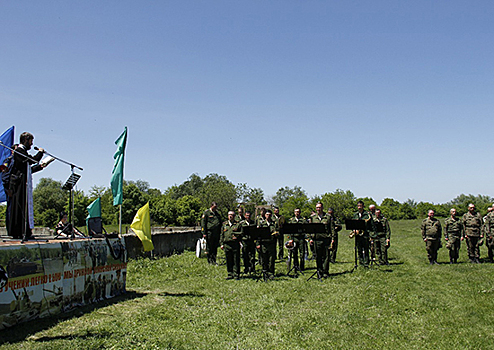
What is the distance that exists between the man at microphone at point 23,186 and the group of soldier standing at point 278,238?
6.26 meters

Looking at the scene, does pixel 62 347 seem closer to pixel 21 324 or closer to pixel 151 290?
pixel 21 324

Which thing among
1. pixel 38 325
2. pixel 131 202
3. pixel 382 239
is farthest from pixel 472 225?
pixel 131 202

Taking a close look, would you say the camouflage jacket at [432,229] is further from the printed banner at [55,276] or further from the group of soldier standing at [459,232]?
the printed banner at [55,276]

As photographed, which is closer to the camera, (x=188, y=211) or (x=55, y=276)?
(x=55, y=276)

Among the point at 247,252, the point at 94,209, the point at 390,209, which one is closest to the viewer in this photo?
the point at 94,209

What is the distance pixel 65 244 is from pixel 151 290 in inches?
139

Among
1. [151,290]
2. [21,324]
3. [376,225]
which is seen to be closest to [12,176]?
[21,324]

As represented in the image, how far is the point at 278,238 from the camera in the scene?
45.8 ft

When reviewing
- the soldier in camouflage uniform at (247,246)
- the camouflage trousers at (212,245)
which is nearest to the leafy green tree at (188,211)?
the camouflage trousers at (212,245)

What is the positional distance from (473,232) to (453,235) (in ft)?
2.38

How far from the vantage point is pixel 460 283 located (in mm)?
11266

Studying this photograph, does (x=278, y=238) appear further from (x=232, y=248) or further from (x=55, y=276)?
(x=55, y=276)

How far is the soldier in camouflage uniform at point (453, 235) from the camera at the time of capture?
15.9m

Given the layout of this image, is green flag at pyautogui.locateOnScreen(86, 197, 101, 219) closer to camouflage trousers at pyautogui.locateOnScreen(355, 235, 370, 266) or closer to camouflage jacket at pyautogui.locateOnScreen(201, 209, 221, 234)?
camouflage jacket at pyautogui.locateOnScreen(201, 209, 221, 234)
